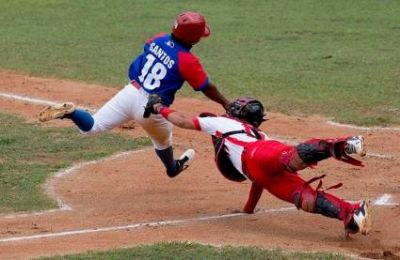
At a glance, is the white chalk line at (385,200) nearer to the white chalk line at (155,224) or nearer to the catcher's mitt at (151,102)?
the white chalk line at (155,224)

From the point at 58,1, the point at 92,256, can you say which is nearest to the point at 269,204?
the point at 92,256

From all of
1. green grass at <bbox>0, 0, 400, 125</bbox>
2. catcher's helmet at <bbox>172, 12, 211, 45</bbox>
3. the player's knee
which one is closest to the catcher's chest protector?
the player's knee

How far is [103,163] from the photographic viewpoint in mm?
10844

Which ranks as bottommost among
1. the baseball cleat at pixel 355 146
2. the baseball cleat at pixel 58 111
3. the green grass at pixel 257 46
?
the green grass at pixel 257 46

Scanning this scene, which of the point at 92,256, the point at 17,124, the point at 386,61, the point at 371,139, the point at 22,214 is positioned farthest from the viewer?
the point at 386,61

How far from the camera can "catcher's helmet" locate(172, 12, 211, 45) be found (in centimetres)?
910

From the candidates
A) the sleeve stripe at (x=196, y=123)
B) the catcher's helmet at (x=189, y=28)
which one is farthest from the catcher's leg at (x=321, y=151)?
the catcher's helmet at (x=189, y=28)

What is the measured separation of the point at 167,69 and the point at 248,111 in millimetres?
1021

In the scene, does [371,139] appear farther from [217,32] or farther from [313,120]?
[217,32]

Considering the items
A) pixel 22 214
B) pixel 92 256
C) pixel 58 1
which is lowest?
pixel 58 1

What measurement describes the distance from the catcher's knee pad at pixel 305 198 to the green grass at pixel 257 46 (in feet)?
15.3

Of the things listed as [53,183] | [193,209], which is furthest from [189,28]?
[53,183]

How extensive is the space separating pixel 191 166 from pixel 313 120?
2572 millimetres

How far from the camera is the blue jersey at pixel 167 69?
9125 mm
